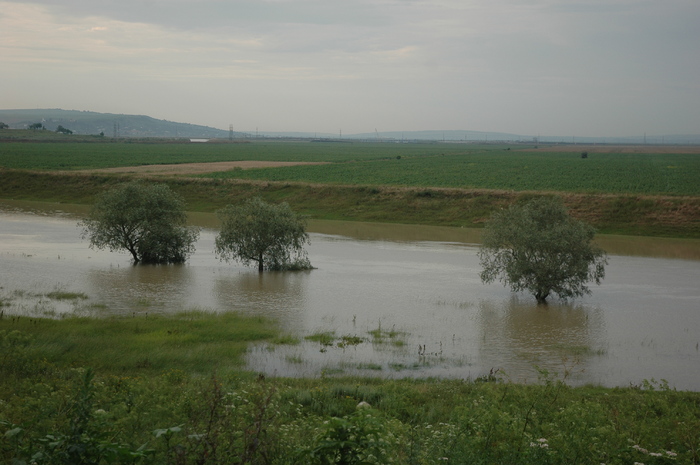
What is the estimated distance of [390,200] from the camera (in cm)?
5778

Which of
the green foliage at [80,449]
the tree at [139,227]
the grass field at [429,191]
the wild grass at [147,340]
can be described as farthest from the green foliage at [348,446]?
the grass field at [429,191]

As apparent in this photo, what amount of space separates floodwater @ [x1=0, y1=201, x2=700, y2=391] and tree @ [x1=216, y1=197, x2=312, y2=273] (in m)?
1.02

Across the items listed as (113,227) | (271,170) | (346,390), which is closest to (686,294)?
(346,390)

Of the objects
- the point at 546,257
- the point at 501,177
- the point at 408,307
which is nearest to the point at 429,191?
the point at 501,177

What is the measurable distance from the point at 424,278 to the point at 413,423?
1830 cm

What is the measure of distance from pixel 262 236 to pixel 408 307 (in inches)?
381

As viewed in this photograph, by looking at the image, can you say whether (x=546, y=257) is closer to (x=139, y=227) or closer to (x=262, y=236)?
(x=262, y=236)

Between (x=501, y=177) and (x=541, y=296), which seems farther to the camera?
(x=501, y=177)

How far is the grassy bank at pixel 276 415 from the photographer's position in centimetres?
691

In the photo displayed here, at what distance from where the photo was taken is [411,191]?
58594 mm

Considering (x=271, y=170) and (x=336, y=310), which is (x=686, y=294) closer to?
(x=336, y=310)

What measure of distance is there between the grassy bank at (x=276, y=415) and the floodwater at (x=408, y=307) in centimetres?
142

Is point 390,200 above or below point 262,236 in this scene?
above

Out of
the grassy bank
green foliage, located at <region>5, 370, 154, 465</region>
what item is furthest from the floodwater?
green foliage, located at <region>5, 370, 154, 465</region>
